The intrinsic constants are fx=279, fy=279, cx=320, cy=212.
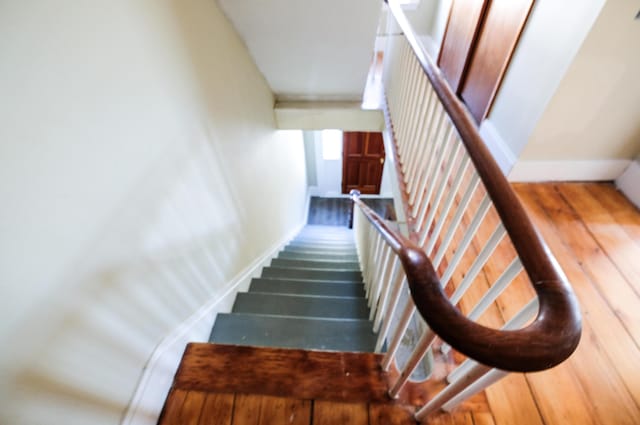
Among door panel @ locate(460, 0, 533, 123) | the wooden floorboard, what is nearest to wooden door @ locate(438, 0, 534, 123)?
door panel @ locate(460, 0, 533, 123)

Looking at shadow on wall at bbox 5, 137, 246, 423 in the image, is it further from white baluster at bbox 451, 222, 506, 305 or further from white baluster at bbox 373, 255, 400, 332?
white baluster at bbox 451, 222, 506, 305

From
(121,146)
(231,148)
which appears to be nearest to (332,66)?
(231,148)

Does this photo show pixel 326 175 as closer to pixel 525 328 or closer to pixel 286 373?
pixel 286 373

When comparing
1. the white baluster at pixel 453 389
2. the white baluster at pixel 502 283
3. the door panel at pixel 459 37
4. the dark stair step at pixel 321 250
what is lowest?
the white baluster at pixel 453 389

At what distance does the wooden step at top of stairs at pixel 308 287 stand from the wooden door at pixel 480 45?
1.82m

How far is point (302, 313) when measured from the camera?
6.18 feet

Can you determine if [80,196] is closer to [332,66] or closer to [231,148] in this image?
[231,148]

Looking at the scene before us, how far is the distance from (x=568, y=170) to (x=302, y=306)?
203cm

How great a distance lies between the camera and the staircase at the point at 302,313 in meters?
1.56

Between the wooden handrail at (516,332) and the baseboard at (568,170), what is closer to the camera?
the wooden handrail at (516,332)

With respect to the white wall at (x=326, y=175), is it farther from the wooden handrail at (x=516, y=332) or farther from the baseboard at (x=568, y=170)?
the wooden handrail at (x=516, y=332)

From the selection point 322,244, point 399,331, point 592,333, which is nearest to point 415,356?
point 399,331

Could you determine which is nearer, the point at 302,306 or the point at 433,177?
the point at 433,177

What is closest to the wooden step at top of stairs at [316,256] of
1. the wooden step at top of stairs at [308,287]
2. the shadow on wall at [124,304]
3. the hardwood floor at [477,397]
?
the wooden step at top of stairs at [308,287]
